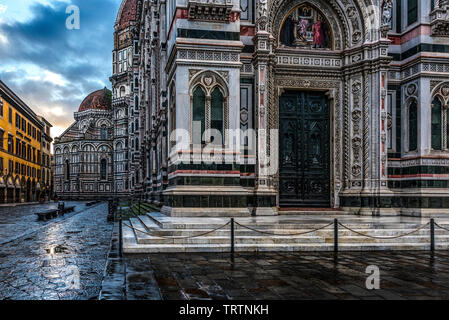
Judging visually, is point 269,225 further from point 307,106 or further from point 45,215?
point 45,215

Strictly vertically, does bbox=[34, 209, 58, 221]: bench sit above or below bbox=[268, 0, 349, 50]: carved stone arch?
below

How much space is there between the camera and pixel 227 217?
42.7ft

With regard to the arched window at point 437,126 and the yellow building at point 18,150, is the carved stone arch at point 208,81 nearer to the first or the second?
the arched window at point 437,126

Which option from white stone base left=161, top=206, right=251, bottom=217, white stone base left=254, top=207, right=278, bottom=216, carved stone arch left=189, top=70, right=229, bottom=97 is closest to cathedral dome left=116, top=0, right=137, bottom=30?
carved stone arch left=189, top=70, right=229, bottom=97

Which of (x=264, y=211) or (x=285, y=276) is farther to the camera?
(x=264, y=211)

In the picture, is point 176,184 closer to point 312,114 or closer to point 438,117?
point 312,114

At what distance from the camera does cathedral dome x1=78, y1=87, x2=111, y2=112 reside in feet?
299

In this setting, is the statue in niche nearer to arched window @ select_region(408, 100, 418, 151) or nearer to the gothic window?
the gothic window

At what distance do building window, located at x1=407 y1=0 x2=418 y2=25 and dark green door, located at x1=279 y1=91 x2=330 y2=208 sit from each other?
4.18 meters

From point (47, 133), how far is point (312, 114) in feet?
213

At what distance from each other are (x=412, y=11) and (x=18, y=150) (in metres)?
49.3

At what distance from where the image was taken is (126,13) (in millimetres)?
84812

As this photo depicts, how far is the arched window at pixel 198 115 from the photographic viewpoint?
13.7 meters

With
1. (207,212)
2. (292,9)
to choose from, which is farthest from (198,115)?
(292,9)
